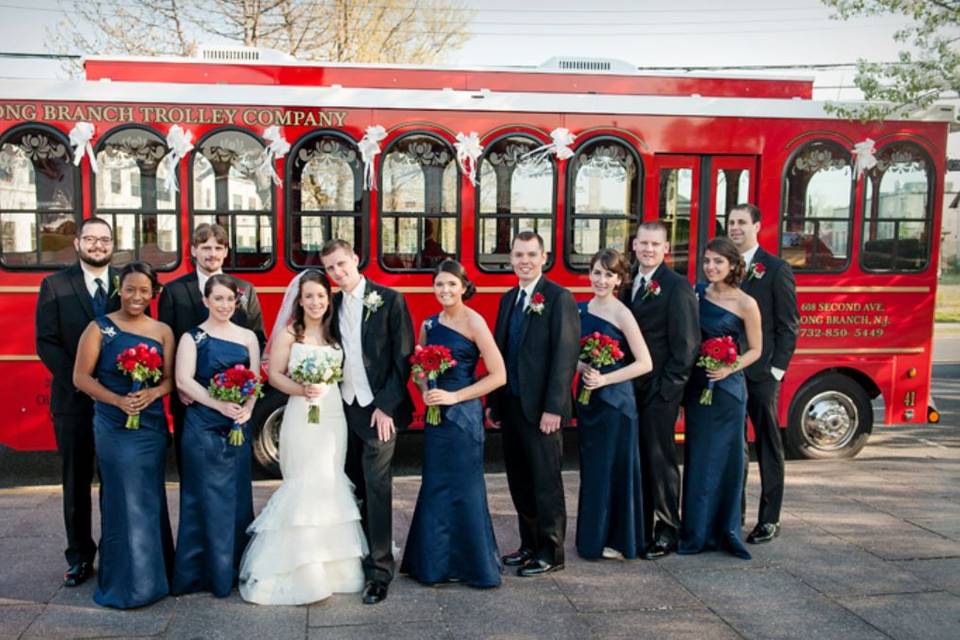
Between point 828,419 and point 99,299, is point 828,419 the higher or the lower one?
the lower one

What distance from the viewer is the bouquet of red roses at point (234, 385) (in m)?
4.54

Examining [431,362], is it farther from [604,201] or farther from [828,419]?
[828,419]

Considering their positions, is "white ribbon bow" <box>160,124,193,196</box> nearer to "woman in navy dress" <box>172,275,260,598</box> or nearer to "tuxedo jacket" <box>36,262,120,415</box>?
"tuxedo jacket" <box>36,262,120,415</box>

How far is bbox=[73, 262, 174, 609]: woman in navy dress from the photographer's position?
4.54 m

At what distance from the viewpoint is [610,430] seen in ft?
17.3

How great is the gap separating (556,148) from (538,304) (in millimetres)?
2768

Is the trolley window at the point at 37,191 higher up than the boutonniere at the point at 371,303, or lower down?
higher up

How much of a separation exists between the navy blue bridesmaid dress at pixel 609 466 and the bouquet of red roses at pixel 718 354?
509 mm

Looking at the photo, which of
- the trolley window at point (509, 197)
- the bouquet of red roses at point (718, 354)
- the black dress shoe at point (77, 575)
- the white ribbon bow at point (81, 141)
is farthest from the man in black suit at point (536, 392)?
the white ribbon bow at point (81, 141)

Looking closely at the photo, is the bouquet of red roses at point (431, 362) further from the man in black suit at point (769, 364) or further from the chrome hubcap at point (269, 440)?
the chrome hubcap at point (269, 440)

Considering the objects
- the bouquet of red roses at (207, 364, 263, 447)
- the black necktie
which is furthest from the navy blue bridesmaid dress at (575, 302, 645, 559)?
the black necktie

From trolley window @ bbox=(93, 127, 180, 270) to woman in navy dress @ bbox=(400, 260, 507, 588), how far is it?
10.3 ft

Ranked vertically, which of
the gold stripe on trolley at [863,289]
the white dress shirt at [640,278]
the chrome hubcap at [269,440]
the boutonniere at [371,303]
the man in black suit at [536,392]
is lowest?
the chrome hubcap at [269,440]

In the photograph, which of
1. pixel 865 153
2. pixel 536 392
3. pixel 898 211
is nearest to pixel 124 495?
pixel 536 392
